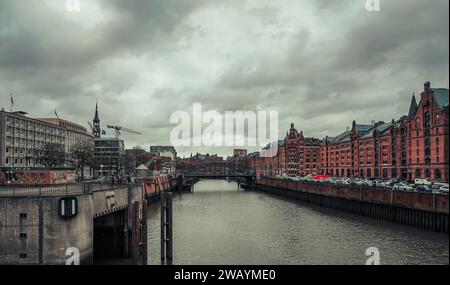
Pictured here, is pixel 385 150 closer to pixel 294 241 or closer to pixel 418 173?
pixel 418 173

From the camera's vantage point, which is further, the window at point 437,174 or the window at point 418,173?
the window at point 418,173

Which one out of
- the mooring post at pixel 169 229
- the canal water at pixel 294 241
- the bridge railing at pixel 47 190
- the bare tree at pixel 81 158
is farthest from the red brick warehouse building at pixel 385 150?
the bare tree at pixel 81 158

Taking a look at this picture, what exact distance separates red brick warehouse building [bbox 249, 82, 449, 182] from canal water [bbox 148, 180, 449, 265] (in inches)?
302

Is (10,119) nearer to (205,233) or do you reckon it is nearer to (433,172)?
(205,233)

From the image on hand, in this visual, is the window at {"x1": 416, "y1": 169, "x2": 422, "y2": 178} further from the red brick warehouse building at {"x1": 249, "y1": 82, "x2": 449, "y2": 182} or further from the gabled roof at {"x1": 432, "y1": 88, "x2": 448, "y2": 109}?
the gabled roof at {"x1": 432, "y1": 88, "x2": 448, "y2": 109}

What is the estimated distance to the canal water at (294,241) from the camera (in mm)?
31734

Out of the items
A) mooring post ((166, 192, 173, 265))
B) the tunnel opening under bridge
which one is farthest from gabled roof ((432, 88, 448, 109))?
Answer: the tunnel opening under bridge

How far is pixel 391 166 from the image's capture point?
99.0 m

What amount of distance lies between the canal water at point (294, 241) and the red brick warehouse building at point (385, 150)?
302 inches

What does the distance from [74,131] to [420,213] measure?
12179 centimetres

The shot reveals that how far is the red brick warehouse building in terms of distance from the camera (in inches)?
2334

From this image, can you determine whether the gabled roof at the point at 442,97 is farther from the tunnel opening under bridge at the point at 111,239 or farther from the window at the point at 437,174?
the window at the point at 437,174

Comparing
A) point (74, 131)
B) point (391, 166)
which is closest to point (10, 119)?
point (74, 131)

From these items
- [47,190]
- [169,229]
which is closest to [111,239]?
[47,190]
